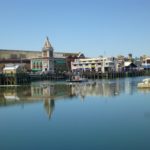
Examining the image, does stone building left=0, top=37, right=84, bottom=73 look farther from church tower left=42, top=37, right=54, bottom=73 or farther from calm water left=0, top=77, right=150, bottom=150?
calm water left=0, top=77, right=150, bottom=150

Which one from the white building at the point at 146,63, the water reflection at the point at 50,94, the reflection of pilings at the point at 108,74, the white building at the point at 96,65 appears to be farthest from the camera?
the white building at the point at 146,63

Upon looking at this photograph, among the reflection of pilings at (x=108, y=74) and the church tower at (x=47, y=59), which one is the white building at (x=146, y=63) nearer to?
the reflection of pilings at (x=108, y=74)

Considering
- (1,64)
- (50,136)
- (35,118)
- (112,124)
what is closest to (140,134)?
(112,124)

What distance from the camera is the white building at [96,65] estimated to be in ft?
424

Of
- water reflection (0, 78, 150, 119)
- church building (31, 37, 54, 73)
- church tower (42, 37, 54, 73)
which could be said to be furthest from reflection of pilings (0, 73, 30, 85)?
church building (31, 37, 54, 73)

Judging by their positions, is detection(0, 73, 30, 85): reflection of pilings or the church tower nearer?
detection(0, 73, 30, 85): reflection of pilings

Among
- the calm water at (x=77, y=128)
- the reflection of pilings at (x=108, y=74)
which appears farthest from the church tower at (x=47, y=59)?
the calm water at (x=77, y=128)

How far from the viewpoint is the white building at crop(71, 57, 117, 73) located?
12925 centimetres

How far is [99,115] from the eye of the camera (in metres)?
25.8

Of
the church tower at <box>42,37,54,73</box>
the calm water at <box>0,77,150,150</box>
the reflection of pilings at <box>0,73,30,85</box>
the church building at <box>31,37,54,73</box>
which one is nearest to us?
the calm water at <box>0,77,150,150</box>

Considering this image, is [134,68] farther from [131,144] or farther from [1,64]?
[131,144]

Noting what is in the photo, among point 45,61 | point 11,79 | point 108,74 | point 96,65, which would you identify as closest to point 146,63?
point 96,65

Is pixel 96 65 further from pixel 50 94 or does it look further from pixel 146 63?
pixel 50 94

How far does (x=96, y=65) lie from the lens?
431 feet
